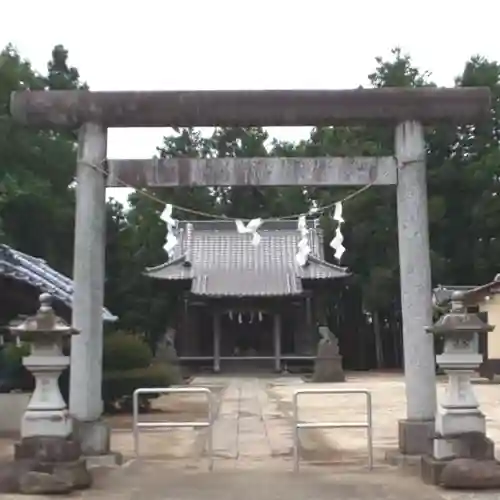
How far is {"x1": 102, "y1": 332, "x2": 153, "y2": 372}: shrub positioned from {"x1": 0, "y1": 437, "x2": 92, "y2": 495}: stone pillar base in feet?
27.3

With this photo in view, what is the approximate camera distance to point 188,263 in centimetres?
3547

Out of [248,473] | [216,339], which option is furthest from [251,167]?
[216,339]

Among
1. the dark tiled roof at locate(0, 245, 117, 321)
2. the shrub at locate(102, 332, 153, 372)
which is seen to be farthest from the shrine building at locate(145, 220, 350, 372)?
the dark tiled roof at locate(0, 245, 117, 321)

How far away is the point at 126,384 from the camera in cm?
1675

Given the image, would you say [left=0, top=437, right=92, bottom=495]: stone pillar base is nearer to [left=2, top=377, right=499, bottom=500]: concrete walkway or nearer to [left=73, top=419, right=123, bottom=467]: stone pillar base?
[left=2, top=377, right=499, bottom=500]: concrete walkway

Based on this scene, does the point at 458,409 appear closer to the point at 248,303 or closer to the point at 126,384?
the point at 126,384

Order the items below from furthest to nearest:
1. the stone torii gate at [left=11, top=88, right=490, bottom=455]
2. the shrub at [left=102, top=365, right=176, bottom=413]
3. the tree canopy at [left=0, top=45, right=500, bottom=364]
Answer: the tree canopy at [left=0, top=45, right=500, bottom=364]
the shrub at [left=102, top=365, right=176, bottom=413]
the stone torii gate at [left=11, top=88, right=490, bottom=455]

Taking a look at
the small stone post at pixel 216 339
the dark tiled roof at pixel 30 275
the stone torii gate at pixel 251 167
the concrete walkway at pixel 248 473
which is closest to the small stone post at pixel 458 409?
the concrete walkway at pixel 248 473

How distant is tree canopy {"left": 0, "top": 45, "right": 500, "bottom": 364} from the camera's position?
31984 millimetres

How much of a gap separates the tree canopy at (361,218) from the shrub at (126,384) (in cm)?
1442

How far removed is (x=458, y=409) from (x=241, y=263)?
27689mm

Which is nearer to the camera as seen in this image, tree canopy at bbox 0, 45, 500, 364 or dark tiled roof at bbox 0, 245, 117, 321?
dark tiled roof at bbox 0, 245, 117, 321

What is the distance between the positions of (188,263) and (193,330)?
264cm

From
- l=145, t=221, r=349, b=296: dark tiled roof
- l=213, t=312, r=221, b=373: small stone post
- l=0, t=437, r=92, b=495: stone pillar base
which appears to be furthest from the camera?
l=145, t=221, r=349, b=296: dark tiled roof
